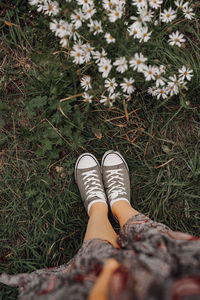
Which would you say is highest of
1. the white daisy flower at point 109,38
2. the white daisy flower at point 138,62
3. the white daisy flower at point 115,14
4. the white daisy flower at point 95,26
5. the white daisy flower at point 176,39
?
the white daisy flower at point 115,14

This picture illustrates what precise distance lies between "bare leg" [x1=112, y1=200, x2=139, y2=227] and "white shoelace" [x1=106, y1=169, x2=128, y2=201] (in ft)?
0.21

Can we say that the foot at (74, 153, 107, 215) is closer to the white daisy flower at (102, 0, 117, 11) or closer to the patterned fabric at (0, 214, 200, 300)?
the patterned fabric at (0, 214, 200, 300)

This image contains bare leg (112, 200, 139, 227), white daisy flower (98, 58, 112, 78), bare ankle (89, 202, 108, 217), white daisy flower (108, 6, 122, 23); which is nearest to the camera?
white daisy flower (108, 6, 122, 23)

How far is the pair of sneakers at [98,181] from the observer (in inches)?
75.7

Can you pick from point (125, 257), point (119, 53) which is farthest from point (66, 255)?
point (119, 53)

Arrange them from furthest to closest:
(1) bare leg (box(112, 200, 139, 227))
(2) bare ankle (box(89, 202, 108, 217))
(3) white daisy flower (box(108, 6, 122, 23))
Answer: (2) bare ankle (box(89, 202, 108, 217))
(1) bare leg (box(112, 200, 139, 227))
(3) white daisy flower (box(108, 6, 122, 23))

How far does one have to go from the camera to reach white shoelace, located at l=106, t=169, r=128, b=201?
1.93m

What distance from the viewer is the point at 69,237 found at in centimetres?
188

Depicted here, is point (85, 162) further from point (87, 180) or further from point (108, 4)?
point (108, 4)

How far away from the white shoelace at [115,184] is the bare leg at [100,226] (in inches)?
4.4

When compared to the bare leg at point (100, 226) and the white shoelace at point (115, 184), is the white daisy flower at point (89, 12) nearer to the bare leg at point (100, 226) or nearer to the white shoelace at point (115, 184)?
the white shoelace at point (115, 184)


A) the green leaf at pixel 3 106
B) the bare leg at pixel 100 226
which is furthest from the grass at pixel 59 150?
the bare leg at pixel 100 226

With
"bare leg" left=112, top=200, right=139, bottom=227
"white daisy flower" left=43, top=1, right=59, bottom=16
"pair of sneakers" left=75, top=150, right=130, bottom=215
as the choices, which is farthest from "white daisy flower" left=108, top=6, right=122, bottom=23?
"bare leg" left=112, top=200, right=139, bottom=227

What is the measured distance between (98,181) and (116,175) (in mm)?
157
